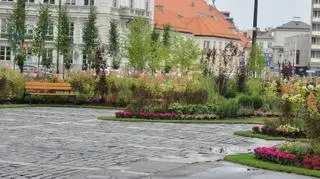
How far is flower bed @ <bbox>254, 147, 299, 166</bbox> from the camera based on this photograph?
562 inches

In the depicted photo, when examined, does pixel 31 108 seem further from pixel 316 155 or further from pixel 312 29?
pixel 312 29

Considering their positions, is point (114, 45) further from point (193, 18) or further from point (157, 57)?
point (193, 18)

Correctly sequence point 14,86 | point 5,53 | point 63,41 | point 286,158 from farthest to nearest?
point 5,53 → point 63,41 → point 14,86 → point 286,158

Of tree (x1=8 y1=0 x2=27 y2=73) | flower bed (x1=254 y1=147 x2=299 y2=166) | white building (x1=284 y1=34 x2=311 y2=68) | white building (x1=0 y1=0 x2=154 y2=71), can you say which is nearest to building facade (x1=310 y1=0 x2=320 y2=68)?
white building (x1=284 y1=34 x2=311 y2=68)

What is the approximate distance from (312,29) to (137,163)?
139 m

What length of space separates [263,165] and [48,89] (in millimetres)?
21315

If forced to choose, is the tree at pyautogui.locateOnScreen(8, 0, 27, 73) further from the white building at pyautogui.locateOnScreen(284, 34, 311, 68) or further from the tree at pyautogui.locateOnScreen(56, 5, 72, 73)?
the white building at pyautogui.locateOnScreen(284, 34, 311, 68)

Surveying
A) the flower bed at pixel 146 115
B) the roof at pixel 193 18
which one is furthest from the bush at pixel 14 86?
the roof at pixel 193 18

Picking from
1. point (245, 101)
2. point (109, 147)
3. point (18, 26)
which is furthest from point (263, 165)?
point (18, 26)

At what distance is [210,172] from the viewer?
43.1ft

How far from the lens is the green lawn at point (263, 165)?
13414mm

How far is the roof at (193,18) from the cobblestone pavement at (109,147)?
276 feet

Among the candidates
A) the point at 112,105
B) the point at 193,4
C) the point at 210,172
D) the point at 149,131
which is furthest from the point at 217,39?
the point at 210,172

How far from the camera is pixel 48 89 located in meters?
34.0
